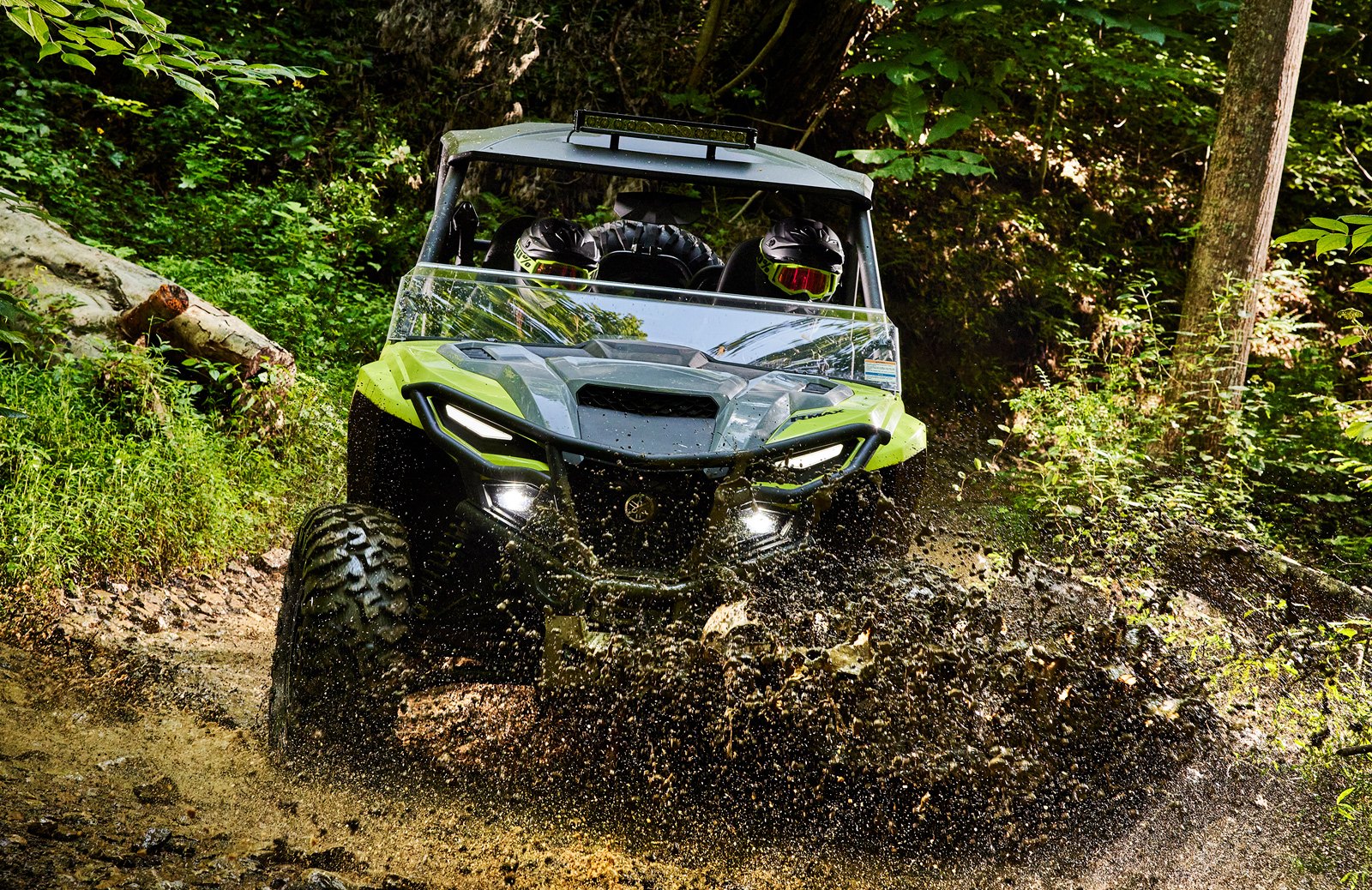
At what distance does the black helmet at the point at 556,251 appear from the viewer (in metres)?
4.00

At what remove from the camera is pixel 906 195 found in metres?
9.61

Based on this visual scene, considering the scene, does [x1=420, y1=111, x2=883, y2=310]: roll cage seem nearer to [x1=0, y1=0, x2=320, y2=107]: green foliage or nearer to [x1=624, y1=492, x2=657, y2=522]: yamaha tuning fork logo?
[x1=0, y1=0, x2=320, y2=107]: green foliage

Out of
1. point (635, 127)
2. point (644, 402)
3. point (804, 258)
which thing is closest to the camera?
point (644, 402)

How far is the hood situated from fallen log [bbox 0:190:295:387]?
9.33 feet

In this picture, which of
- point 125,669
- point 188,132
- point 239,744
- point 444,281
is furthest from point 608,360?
point 188,132

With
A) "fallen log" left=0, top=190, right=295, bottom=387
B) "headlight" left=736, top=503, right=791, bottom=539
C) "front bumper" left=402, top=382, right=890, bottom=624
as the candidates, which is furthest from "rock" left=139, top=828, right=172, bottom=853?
"fallen log" left=0, top=190, right=295, bottom=387

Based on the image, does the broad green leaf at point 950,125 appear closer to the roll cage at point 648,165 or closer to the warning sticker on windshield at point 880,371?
the roll cage at point 648,165

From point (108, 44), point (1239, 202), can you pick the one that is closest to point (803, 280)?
point (108, 44)

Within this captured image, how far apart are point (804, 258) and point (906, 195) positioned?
234 inches

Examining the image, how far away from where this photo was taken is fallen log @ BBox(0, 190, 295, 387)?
521 cm

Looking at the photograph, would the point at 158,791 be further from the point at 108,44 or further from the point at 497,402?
the point at 108,44

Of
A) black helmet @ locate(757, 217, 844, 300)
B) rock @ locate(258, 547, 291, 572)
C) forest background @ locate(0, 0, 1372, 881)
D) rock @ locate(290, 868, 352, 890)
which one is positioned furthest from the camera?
rock @ locate(258, 547, 291, 572)

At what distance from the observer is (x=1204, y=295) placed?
23.8ft

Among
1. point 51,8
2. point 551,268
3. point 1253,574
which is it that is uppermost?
point 51,8
